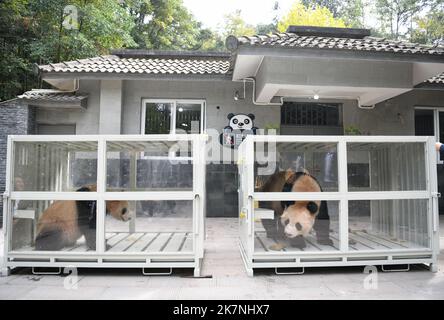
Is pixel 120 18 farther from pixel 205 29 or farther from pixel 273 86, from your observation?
pixel 205 29

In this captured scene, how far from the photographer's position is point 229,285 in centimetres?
426

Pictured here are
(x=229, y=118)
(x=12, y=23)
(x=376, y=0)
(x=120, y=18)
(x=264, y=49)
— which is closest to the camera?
(x=264, y=49)

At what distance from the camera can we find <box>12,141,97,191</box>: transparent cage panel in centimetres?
485

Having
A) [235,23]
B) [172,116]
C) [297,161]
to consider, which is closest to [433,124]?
[297,161]

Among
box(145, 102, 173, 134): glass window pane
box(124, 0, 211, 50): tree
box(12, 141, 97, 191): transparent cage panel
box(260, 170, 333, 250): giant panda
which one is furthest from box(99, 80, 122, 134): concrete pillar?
box(124, 0, 211, 50): tree

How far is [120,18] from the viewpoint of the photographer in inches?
586

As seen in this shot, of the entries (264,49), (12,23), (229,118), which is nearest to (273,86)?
(264,49)

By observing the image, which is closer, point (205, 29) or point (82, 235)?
point (82, 235)

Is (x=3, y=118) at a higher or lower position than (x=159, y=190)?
higher

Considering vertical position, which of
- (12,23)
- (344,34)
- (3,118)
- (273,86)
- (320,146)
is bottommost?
(320,146)

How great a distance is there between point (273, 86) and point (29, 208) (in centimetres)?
555

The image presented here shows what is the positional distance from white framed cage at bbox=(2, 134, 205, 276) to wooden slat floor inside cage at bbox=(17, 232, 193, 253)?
14 mm

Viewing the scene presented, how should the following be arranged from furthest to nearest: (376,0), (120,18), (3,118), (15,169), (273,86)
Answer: (376,0), (120,18), (3,118), (273,86), (15,169)

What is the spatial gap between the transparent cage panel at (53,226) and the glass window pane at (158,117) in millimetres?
4988
